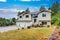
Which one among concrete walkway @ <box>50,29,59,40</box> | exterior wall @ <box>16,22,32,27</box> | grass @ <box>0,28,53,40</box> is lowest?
concrete walkway @ <box>50,29,59,40</box>

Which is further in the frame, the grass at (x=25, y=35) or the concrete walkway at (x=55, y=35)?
the concrete walkway at (x=55, y=35)

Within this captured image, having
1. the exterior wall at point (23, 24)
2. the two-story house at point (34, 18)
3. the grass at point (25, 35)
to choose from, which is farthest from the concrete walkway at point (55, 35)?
the exterior wall at point (23, 24)

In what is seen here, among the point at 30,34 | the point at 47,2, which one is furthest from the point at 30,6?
the point at 30,34

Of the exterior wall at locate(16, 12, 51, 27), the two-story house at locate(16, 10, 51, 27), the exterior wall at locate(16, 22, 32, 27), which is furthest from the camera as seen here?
the two-story house at locate(16, 10, 51, 27)

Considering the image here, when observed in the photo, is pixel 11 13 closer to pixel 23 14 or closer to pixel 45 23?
pixel 23 14

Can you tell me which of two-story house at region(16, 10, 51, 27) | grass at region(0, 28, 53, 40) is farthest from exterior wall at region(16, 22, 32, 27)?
grass at region(0, 28, 53, 40)

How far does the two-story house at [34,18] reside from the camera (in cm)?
1053

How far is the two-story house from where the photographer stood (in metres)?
10.5

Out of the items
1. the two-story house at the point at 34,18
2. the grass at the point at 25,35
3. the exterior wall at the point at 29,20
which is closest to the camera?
the grass at the point at 25,35

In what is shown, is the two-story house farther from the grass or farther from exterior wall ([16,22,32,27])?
the grass

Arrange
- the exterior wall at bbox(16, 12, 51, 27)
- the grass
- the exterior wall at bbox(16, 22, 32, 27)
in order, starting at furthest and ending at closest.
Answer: the exterior wall at bbox(16, 12, 51, 27) → the exterior wall at bbox(16, 22, 32, 27) → the grass

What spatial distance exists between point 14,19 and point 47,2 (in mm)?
1753

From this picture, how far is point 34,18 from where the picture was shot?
37.0ft

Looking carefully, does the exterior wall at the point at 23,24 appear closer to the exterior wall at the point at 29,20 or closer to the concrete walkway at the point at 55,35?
the exterior wall at the point at 29,20
